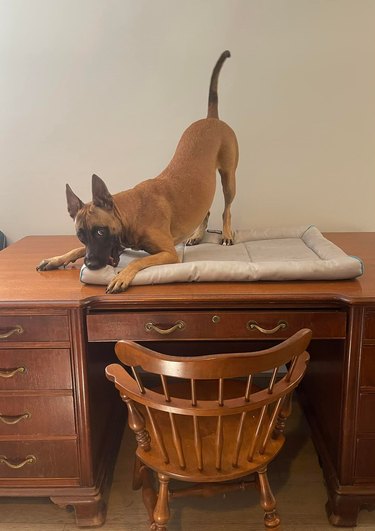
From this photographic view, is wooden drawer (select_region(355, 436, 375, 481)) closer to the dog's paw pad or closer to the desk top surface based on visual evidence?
the desk top surface

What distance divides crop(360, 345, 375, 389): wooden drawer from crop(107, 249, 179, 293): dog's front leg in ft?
2.12

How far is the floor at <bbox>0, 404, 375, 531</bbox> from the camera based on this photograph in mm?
1487

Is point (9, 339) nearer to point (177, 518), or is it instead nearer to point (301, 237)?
point (177, 518)

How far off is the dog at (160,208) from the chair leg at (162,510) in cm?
54

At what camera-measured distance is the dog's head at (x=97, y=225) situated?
136 centimetres

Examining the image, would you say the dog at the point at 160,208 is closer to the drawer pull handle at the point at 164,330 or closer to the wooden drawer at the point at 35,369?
the drawer pull handle at the point at 164,330

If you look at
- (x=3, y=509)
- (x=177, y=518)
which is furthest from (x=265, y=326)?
(x=3, y=509)


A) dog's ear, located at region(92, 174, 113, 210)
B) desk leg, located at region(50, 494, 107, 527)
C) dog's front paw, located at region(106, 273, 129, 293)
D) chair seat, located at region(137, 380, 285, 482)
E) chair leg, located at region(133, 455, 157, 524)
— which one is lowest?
desk leg, located at region(50, 494, 107, 527)

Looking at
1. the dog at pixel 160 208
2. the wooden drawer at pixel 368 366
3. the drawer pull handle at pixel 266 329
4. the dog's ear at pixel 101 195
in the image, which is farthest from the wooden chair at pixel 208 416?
the dog's ear at pixel 101 195

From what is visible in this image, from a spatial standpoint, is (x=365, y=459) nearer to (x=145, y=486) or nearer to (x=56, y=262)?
(x=145, y=486)

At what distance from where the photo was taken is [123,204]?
145cm

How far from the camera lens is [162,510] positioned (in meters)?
1.22

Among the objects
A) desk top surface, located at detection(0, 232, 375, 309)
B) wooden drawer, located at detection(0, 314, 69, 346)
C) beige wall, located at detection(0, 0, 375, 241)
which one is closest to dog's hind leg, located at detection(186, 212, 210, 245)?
beige wall, located at detection(0, 0, 375, 241)

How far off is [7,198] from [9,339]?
38.6 inches
